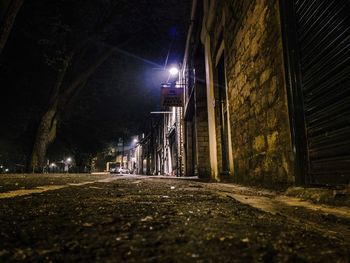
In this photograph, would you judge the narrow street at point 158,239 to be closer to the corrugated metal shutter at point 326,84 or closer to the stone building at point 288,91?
the corrugated metal shutter at point 326,84

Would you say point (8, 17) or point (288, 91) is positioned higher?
point (8, 17)

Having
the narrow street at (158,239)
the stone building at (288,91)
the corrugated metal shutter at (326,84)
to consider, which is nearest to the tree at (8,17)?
the stone building at (288,91)

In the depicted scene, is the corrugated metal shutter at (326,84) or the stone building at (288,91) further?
the stone building at (288,91)

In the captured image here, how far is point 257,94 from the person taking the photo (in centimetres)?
436

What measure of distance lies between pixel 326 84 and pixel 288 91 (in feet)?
1.91

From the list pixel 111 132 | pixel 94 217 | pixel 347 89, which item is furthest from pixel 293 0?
pixel 111 132

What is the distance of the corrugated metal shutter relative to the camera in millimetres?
2532

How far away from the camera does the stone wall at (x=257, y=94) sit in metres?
3.55

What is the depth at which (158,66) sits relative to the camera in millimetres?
17234

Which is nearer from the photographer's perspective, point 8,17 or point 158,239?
point 158,239

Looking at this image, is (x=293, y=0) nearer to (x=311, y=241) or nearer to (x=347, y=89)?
(x=347, y=89)

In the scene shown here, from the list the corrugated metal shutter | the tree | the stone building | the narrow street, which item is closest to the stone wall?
the stone building

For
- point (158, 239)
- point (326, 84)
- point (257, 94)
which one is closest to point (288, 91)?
point (326, 84)

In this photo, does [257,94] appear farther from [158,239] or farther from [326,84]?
[158,239]
